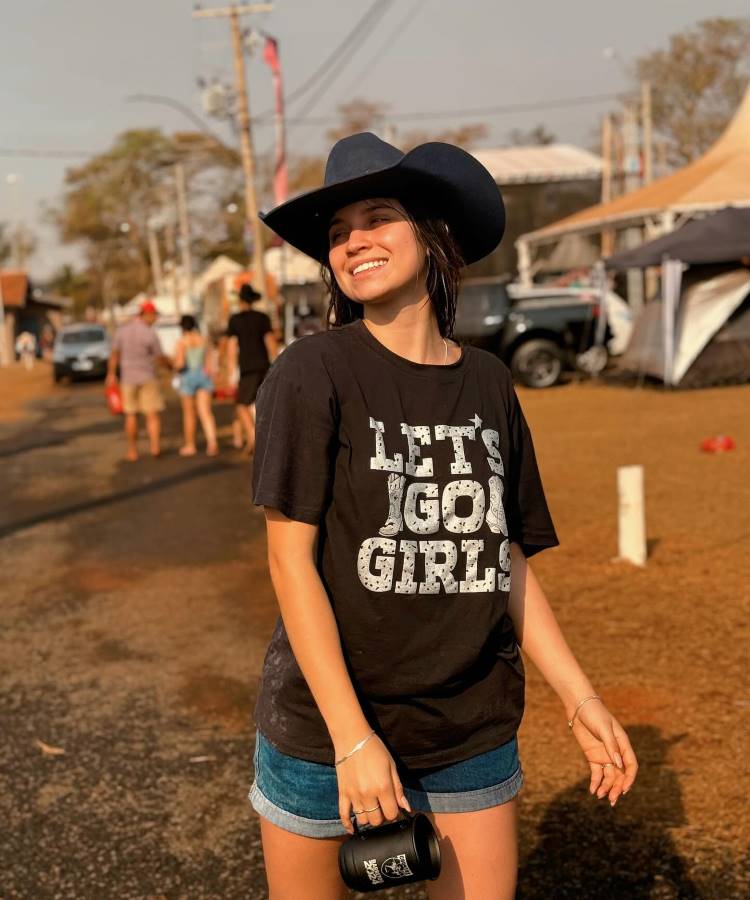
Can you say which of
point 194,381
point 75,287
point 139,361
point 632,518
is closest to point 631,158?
point 194,381

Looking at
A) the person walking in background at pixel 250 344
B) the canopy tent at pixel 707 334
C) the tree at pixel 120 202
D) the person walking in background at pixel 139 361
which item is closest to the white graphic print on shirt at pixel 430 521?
the person walking in background at pixel 250 344

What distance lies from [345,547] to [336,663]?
0.19m

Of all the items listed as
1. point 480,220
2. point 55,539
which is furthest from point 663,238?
point 480,220

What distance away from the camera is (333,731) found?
199cm

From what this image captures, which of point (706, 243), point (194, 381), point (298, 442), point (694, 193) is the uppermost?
point (694, 193)

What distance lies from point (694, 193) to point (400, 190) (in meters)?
24.5

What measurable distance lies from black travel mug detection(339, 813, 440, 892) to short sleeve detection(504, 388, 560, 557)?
588mm

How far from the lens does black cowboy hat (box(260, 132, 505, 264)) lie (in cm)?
218

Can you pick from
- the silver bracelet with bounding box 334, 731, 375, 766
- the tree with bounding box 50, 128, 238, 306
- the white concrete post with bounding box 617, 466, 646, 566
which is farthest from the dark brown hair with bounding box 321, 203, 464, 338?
the tree with bounding box 50, 128, 238, 306

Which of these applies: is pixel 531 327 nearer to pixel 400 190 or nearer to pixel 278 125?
pixel 278 125

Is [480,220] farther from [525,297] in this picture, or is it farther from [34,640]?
[525,297]

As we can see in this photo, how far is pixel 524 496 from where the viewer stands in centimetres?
237

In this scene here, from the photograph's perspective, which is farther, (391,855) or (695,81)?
(695,81)

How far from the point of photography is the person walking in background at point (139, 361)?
1340cm
